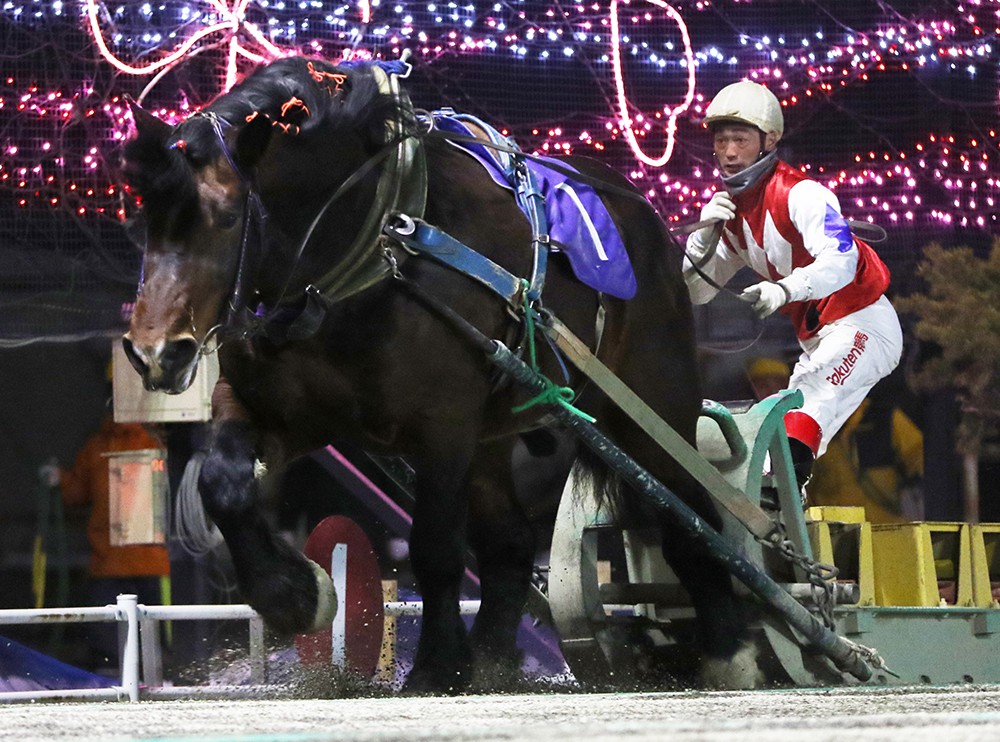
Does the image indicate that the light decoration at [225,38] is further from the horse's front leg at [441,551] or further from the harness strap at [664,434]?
the horse's front leg at [441,551]

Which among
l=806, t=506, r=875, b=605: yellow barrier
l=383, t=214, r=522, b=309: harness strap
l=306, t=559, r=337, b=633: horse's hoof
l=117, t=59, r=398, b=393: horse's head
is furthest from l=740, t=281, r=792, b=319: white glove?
l=306, t=559, r=337, b=633: horse's hoof

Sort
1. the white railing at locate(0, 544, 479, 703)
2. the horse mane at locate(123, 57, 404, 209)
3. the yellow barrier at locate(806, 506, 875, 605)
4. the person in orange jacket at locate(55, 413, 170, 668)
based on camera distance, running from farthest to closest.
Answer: the person in orange jacket at locate(55, 413, 170, 668) < the white railing at locate(0, 544, 479, 703) < the yellow barrier at locate(806, 506, 875, 605) < the horse mane at locate(123, 57, 404, 209)

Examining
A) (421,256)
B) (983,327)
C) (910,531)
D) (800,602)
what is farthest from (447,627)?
(983,327)

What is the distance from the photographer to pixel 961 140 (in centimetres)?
945

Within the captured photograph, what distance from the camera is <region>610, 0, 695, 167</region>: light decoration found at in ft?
28.6

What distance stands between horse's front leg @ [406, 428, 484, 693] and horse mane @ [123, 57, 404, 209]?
0.87 m

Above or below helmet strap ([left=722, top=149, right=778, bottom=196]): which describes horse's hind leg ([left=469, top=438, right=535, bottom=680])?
below

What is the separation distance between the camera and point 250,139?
4.27 m

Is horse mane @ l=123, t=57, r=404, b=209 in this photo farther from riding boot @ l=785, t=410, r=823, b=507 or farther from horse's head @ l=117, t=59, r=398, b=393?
riding boot @ l=785, t=410, r=823, b=507

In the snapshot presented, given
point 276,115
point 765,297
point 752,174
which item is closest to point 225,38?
point 752,174

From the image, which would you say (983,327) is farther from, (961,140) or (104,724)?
(104,724)

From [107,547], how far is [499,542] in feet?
9.34

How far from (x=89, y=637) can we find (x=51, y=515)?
2.06 ft

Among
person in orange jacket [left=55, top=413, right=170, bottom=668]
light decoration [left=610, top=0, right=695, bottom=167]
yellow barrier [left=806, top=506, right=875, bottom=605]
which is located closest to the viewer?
yellow barrier [left=806, top=506, right=875, bottom=605]
